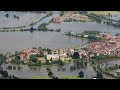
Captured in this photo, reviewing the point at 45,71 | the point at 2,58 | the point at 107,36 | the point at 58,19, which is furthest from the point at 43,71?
the point at 107,36

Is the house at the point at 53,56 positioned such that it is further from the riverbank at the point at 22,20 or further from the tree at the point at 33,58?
the riverbank at the point at 22,20

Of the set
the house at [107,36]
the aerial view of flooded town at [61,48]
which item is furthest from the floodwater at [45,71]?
the house at [107,36]

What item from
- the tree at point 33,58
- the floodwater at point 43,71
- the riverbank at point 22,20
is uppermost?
the riverbank at point 22,20

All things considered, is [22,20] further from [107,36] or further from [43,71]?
[107,36]
